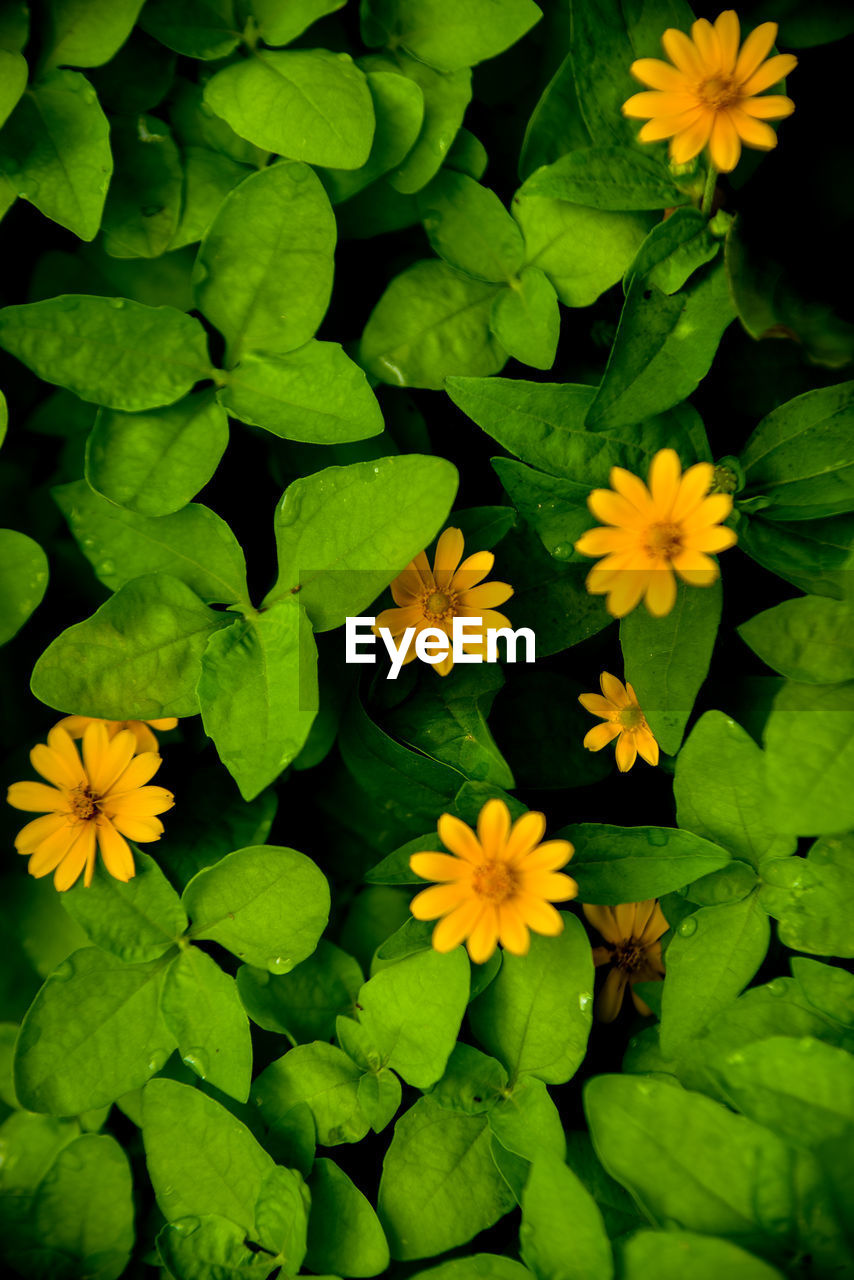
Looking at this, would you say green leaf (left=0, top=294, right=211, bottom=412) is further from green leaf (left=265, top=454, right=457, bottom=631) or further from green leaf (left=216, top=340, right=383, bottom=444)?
green leaf (left=265, top=454, right=457, bottom=631)

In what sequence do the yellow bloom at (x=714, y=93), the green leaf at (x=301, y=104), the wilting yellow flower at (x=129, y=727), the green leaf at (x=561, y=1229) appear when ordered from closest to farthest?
the green leaf at (x=561, y=1229) < the yellow bloom at (x=714, y=93) < the green leaf at (x=301, y=104) < the wilting yellow flower at (x=129, y=727)

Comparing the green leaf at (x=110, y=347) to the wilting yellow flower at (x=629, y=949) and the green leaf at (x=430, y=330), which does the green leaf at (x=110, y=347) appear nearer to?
the green leaf at (x=430, y=330)

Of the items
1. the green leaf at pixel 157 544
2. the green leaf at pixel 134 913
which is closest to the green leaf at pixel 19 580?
the green leaf at pixel 157 544

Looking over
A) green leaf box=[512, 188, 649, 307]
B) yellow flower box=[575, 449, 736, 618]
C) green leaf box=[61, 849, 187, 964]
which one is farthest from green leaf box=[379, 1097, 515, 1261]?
green leaf box=[512, 188, 649, 307]

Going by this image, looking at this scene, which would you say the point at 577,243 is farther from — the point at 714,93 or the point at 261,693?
the point at 261,693

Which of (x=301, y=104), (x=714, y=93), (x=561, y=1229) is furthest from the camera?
(x=301, y=104)

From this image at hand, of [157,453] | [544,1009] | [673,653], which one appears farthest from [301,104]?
[544,1009]

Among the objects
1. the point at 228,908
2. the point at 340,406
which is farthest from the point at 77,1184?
the point at 340,406
